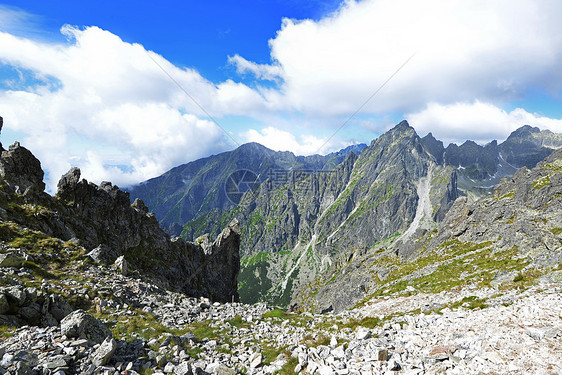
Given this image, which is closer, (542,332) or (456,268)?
(542,332)

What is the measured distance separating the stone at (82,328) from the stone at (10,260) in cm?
1471

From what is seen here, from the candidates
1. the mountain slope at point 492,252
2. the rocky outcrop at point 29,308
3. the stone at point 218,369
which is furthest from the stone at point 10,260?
the mountain slope at point 492,252

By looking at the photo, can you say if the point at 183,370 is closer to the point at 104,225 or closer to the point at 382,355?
the point at 382,355

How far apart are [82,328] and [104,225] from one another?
188ft

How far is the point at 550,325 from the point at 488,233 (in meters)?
71.2

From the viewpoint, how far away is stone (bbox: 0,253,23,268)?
23.0 metres

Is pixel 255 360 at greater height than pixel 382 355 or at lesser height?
lesser

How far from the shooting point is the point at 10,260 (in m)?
23.5

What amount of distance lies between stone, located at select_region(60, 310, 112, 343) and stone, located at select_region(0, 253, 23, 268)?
14.7 meters

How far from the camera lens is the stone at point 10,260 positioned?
75.4 ft

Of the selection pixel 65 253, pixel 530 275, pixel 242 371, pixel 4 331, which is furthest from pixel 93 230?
pixel 530 275

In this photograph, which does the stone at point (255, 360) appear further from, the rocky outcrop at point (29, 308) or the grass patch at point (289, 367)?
the rocky outcrop at point (29, 308)

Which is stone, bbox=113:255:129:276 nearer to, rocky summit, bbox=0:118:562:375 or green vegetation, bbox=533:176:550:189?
rocky summit, bbox=0:118:562:375

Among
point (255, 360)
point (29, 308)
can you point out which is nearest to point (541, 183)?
point (255, 360)
